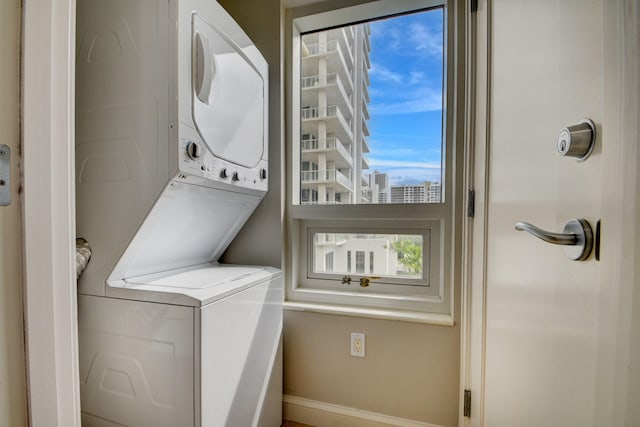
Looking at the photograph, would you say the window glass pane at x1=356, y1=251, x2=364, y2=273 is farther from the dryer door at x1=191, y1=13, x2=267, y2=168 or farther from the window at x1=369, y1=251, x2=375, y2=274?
the dryer door at x1=191, y1=13, x2=267, y2=168

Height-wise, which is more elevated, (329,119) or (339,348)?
(329,119)

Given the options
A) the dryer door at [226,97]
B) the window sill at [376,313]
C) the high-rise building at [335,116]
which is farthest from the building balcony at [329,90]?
the window sill at [376,313]

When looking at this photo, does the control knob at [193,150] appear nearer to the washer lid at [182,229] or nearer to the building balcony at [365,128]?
the washer lid at [182,229]

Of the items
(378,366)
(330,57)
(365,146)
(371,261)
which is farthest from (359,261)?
(330,57)

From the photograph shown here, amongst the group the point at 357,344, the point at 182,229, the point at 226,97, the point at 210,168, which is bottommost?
the point at 357,344

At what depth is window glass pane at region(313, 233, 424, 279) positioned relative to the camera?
1598mm

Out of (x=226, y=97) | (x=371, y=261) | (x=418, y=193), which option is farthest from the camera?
(x=371, y=261)

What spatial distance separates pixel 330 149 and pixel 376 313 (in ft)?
3.20

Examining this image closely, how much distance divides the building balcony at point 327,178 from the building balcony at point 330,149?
0.08m

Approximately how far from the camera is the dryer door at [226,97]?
1.03 meters

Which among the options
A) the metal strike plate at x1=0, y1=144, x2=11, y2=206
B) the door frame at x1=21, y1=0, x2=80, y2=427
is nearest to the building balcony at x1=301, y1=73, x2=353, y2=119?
the door frame at x1=21, y1=0, x2=80, y2=427

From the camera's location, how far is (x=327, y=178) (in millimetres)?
1729

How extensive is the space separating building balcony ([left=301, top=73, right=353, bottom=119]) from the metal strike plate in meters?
1.53

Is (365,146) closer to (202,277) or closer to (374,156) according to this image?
(374,156)
